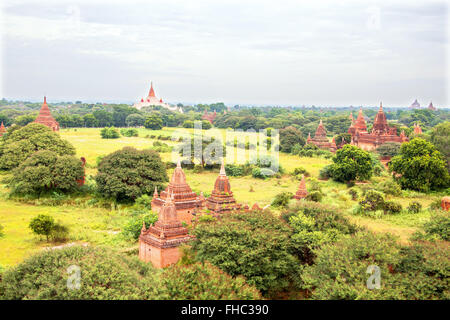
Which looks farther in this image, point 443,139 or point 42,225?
point 443,139

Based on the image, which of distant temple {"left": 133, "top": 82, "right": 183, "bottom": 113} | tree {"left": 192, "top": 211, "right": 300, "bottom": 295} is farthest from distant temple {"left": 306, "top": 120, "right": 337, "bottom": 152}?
distant temple {"left": 133, "top": 82, "right": 183, "bottom": 113}

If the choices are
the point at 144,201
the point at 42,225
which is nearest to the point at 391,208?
the point at 144,201

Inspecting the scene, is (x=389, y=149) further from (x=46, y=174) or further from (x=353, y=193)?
(x=46, y=174)

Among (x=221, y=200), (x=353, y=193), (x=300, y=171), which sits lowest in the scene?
(x=353, y=193)

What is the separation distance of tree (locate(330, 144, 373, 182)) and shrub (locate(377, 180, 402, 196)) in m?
3.82

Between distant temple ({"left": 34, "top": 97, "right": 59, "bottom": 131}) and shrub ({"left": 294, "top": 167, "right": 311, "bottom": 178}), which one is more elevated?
distant temple ({"left": 34, "top": 97, "right": 59, "bottom": 131})

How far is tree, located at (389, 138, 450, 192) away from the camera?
35.3 meters

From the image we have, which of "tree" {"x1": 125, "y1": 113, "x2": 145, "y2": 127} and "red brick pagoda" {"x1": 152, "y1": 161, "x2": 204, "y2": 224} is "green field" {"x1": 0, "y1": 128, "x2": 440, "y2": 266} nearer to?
"red brick pagoda" {"x1": 152, "y1": 161, "x2": 204, "y2": 224}

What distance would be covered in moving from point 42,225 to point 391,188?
29.4 m

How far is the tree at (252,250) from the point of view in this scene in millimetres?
15297

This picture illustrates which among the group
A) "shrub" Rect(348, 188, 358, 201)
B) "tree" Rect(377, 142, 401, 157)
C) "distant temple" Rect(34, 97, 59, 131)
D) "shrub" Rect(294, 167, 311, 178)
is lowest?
"shrub" Rect(348, 188, 358, 201)

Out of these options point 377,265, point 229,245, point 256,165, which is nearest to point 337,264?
point 377,265

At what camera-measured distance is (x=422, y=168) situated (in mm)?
36031
